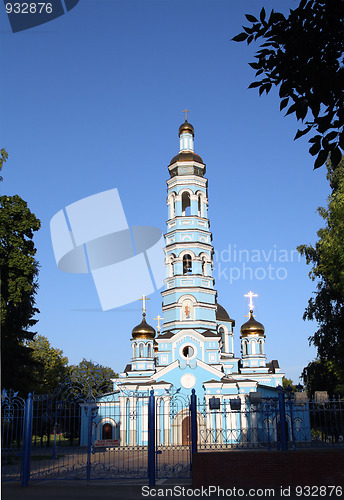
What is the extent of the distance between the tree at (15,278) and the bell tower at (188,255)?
10471mm

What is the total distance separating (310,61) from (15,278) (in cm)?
1461

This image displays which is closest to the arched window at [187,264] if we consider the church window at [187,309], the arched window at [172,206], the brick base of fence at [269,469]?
the church window at [187,309]

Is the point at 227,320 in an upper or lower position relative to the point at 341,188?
lower

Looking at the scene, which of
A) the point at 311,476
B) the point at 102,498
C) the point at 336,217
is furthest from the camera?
the point at 336,217

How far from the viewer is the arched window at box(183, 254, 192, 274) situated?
3002cm

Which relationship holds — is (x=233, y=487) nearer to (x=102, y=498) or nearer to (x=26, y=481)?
(x=102, y=498)

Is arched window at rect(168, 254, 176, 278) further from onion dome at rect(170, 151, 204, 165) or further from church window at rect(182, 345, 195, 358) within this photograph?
onion dome at rect(170, 151, 204, 165)

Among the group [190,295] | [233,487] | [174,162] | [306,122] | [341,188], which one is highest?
[174,162]

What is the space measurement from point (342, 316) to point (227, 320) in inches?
544

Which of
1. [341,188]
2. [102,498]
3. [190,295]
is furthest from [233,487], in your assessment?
[190,295]

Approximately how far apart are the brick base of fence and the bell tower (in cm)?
1898

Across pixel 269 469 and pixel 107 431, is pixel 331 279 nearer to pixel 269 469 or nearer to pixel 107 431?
pixel 269 469

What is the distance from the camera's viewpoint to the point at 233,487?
9648 millimetres

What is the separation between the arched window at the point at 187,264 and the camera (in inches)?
1182
